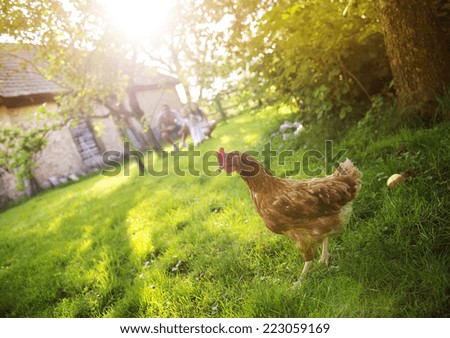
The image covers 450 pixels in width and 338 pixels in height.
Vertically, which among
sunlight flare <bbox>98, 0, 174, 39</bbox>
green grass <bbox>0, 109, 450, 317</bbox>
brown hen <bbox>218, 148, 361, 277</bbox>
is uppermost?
sunlight flare <bbox>98, 0, 174, 39</bbox>

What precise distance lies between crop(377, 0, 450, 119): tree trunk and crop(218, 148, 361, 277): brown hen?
2.23 metres

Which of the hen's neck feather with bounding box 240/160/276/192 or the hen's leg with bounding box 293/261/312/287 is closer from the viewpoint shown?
the hen's leg with bounding box 293/261/312/287

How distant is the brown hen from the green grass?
32cm

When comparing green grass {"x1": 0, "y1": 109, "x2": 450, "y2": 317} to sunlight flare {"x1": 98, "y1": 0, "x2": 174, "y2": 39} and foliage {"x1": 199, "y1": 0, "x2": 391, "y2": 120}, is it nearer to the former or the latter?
foliage {"x1": 199, "y1": 0, "x2": 391, "y2": 120}

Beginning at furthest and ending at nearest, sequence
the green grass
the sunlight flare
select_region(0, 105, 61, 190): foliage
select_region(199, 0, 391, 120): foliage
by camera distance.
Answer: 1. the sunlight flare
2. select_region(0, 105, 61, 190): foliage
3. select_region(199, 0, 391, 120): foliage
4. the green grass

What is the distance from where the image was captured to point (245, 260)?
9.24ft

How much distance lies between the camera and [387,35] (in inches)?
142

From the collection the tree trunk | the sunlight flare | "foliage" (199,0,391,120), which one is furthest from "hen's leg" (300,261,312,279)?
the sunlight flare

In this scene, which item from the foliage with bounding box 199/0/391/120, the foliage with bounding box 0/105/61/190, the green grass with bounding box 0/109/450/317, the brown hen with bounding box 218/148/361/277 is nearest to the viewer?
the green grass with bounding box 0/109/450/317

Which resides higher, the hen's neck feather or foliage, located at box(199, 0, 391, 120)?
foliage, located at box(199, 0, 391, 120)

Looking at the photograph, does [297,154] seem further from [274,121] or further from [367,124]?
[274,121]

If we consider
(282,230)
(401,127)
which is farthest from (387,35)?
(282,230)

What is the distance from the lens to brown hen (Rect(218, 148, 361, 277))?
226 centimetres

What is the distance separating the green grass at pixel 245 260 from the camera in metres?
→ 1.96
